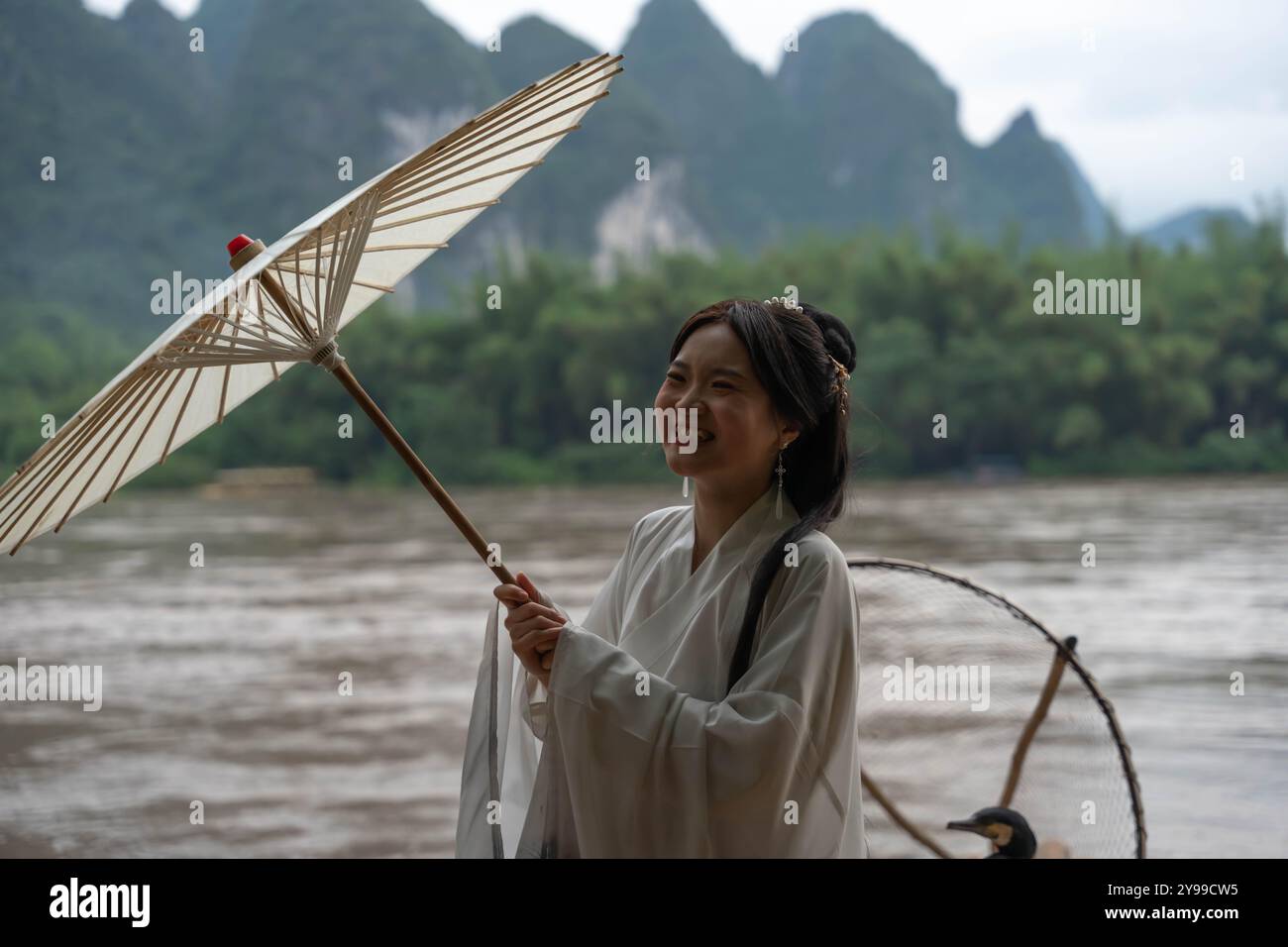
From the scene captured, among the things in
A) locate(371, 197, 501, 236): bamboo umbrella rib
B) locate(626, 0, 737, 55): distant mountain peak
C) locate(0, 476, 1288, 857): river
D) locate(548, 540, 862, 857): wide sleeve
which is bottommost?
locate(0, 476, 1288, 857): river

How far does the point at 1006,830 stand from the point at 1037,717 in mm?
235

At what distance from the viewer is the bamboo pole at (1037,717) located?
1.89 meters

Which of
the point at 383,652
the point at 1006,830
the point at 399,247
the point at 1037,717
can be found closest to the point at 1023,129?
the point at 383,652

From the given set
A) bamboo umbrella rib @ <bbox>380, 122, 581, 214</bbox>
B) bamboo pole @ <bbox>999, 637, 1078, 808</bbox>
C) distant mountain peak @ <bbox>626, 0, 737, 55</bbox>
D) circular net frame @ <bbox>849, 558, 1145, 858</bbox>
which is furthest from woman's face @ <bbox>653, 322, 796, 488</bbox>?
distant mountain peak @ <bbox>626, 0, 737, 55</bbox>

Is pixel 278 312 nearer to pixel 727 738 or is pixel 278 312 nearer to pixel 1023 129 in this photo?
pixel 727 738

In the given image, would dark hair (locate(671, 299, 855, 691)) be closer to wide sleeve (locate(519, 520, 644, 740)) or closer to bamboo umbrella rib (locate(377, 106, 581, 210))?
wide sleeve (locate(519, 520, 644, 740))

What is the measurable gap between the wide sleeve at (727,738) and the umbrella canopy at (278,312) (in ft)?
0.81

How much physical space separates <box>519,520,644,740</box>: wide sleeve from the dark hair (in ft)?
0.70

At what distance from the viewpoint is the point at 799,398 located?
4.07 ft

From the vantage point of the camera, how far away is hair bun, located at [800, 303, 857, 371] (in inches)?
52.3

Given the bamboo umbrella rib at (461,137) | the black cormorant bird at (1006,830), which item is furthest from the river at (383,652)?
the black cormorant bird at (1006,830)

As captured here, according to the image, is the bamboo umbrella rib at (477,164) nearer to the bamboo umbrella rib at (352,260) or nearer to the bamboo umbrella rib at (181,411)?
the bamboo umbrella rib at (352,260)
